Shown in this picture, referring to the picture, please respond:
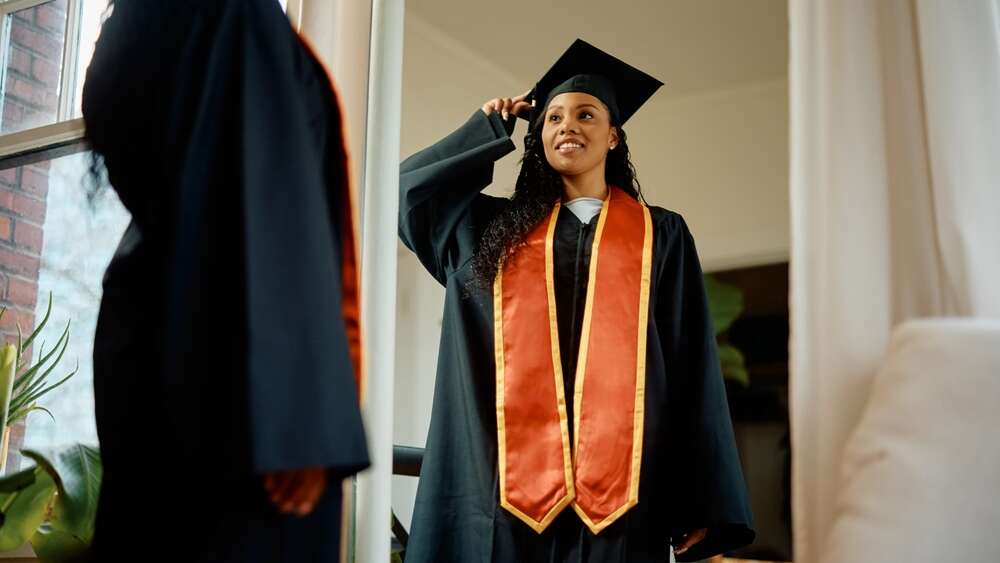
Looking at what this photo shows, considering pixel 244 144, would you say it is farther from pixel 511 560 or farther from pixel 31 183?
pixel 31 183

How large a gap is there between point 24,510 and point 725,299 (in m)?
1.44

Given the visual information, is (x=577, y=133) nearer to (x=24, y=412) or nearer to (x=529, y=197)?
(x=529, y=197)

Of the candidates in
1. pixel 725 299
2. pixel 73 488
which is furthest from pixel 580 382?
pixel 73 488

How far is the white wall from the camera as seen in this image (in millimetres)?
1950

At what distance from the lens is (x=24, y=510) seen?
1.78m

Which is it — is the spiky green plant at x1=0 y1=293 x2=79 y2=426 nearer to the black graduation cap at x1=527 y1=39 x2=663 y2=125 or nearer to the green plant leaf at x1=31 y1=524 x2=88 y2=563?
the green plant leaf at x1=31 y1=524 x2=88 y2=563

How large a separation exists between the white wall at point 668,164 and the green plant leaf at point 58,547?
1.88ft

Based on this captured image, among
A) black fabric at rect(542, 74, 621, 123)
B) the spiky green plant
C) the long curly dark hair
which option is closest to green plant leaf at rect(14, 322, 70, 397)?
the spiky green plant

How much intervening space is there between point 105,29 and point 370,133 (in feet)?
2.19

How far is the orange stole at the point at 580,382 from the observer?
1704 mm

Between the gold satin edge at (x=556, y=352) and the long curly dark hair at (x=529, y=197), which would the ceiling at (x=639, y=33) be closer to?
the long curly dark hair at (x=529, y=197)

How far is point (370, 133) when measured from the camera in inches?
74.7

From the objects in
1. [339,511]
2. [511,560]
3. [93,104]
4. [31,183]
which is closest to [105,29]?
[93,104]

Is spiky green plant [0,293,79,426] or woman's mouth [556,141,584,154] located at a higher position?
woman's mouth [556,141,584,154]
